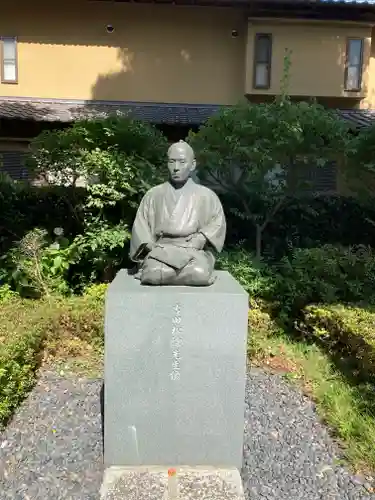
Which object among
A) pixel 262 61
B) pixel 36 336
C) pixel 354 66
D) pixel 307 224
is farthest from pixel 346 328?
pixel 354 66

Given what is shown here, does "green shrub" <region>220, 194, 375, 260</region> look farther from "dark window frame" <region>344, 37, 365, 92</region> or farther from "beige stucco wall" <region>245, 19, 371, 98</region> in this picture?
"dark window frame" <region>344, 37, 365, 92</region>

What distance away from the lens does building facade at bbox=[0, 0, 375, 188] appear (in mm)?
11453

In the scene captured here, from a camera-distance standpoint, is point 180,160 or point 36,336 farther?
point 36,336

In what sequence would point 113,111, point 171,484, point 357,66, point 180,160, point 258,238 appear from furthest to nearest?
point 357,66
point 113,111
point 258,238
point 180,160
point 171,484

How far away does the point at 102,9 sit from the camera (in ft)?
37.8

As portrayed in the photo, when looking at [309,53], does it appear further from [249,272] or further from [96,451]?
[96,451]

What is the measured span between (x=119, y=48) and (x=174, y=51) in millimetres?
1419

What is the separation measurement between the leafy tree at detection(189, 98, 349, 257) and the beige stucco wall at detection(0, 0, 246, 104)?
529 centimetres

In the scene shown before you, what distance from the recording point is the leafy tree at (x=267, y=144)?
6.73 m

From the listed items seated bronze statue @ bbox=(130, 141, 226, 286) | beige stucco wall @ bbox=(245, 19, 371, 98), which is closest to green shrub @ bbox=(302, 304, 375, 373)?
seated bronze statue @ bbox=(130, 141, 226, 286)

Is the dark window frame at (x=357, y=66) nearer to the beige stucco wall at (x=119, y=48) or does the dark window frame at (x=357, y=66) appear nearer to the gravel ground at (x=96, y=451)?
the beige stucco wall at (x=119, y=48)

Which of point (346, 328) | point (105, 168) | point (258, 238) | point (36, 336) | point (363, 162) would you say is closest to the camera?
point (36, 336)

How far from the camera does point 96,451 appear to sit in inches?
141

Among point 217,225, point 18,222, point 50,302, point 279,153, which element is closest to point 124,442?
point 217,225
